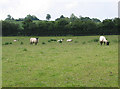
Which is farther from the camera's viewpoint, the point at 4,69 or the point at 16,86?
the point at 4,69

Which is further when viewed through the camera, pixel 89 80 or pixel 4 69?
pixel 4 69

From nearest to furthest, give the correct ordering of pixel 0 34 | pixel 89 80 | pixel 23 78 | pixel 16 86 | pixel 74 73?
pixel 16 86 → pixel 89 80 → pixel 23 78 → pixel 74 73 → pixel 0 34

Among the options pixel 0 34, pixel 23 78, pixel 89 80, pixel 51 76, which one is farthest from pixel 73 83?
pixel 0 34

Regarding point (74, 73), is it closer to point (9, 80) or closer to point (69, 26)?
point (9, 80)

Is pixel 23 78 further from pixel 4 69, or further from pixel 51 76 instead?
pixel 4 69

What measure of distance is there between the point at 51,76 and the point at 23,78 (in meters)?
1.15

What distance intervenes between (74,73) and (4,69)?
3606 mm

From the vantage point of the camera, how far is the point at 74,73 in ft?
33.8

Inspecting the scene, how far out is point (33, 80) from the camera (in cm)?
923

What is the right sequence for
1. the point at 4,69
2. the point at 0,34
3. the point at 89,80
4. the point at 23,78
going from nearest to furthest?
the point at 89,80 < the point at 23,78 < the point at 4,69 < the point at 0,34

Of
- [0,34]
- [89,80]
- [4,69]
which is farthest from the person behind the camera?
[0,34]

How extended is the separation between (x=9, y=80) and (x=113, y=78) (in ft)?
13.3

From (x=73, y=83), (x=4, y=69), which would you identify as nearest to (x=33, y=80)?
(x=73, y=83)

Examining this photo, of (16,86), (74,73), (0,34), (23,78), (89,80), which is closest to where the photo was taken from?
(16,86)
